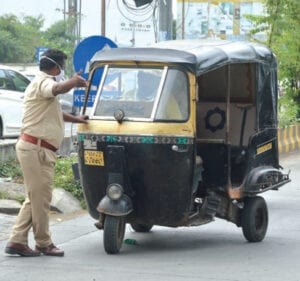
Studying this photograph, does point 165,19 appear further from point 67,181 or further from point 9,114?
point 67,181

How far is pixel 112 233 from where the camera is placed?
7730 mm

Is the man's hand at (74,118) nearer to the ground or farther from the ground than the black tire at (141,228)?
farther from the ground

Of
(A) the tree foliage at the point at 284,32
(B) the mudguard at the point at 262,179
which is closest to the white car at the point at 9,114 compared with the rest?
(A) the tree foliage at the point at 284,32

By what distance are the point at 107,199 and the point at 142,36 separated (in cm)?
2401

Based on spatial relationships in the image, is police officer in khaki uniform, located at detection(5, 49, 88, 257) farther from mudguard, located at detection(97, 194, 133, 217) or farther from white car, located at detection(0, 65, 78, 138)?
white car, located at detection(0, 65, 78, 138)

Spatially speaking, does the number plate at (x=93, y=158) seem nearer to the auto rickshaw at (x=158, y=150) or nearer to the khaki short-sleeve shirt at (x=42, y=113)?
the auto rickshaw at (x=158, y=150)

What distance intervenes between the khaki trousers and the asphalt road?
0.24m

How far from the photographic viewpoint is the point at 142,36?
→ 3133 centimetres

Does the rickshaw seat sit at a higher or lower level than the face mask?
lower

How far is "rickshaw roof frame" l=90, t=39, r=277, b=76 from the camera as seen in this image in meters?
7.81

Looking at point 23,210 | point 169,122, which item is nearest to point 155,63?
point 169,122

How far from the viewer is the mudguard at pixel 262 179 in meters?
8.59

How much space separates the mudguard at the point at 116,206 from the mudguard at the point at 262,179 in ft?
4.79

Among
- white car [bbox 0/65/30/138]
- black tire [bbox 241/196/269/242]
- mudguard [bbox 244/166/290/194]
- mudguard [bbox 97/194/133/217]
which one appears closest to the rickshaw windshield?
mudguard [bbox 97/194/133/217]
